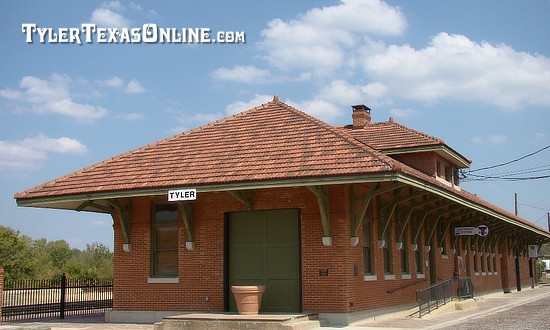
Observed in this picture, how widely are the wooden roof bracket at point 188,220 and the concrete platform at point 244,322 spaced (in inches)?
106

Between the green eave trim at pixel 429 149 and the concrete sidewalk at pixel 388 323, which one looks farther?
the green eave trim at pixel 429 149

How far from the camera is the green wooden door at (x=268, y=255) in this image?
649 inches

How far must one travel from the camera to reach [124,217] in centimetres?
1828

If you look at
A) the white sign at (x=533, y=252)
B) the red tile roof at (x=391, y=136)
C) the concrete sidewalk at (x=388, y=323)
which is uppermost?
the red tile roof at (x=391, y=136)

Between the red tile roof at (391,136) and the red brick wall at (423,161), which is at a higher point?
the red tile roof at (391,136)

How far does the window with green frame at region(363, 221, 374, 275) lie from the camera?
1728 centimetres

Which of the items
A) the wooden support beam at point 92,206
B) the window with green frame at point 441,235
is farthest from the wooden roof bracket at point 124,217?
the window with green frame at point 441,235

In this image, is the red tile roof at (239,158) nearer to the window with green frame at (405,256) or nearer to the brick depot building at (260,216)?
the brick depot building at (260,216)

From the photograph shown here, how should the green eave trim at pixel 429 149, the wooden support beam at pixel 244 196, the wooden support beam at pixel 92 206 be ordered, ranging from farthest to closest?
the green eave trim at pixel 429 149
the wooden support beam at pixel 92 206
the wooden support beam at pixel 244 196

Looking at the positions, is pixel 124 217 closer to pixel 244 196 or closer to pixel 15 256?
pixel 244 196

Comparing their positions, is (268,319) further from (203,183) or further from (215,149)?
(215,149)

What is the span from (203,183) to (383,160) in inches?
174

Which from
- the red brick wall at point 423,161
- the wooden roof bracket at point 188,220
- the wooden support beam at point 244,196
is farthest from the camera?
the red brick wall at point 423,161

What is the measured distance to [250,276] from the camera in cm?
1697
